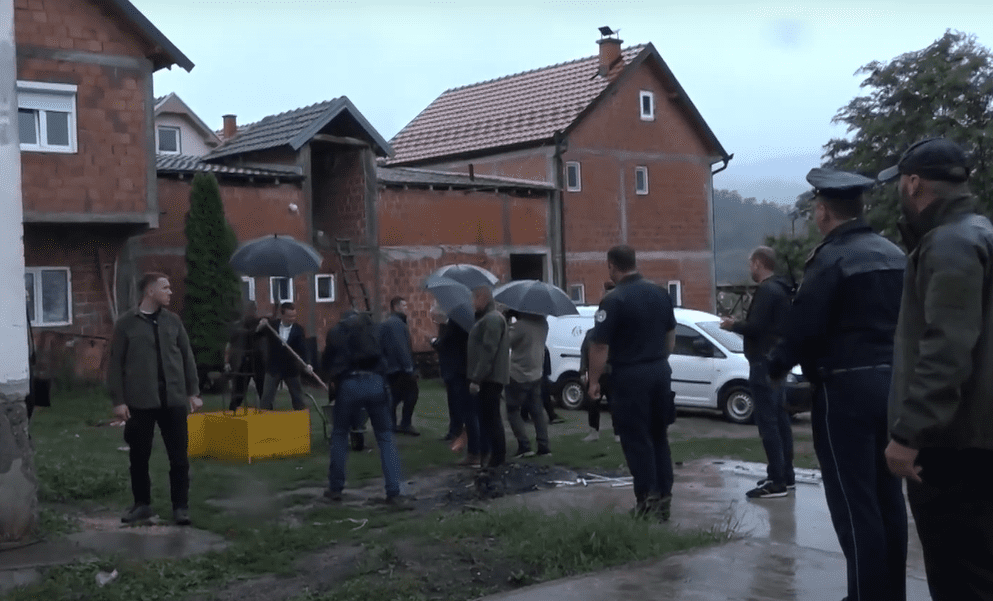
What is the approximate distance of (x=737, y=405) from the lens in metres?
17.6

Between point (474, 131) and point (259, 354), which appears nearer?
point (259, 354)

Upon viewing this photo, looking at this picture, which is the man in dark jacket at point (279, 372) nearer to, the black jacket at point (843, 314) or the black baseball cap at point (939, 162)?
the black jacket at point (843, 314)

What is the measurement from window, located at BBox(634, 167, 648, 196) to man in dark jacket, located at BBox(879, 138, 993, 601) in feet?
98.6

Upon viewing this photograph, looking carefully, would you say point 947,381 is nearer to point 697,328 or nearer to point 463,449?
point 463,449

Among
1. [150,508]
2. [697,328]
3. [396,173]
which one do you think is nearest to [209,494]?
[150,508]

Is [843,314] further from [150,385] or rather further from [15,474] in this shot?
[15,474]

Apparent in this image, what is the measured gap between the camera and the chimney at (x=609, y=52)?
34000 millimetres

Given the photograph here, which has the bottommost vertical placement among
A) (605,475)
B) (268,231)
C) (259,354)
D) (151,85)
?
(605,475)

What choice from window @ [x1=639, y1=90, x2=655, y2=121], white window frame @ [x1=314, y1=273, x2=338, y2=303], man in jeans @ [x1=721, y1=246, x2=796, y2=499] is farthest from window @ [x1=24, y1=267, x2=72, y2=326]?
window @ [x1=639, y1=90, x2=655, y2=121]

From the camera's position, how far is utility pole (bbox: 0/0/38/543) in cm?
792

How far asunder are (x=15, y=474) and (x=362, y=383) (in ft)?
9.55

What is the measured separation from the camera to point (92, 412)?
721 inches

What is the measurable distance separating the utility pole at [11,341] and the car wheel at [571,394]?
12092mm

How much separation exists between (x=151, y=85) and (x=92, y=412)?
7.17 m
